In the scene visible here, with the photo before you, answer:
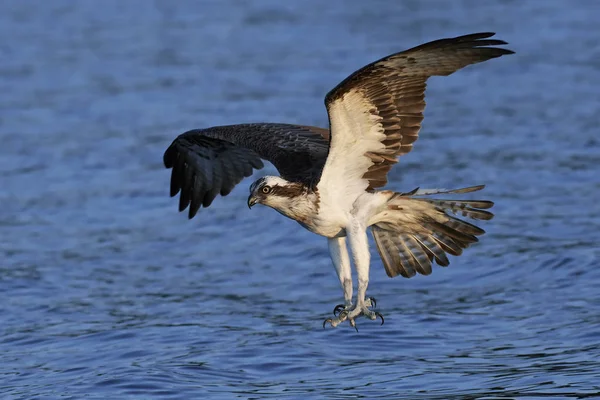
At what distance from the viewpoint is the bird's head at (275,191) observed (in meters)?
9.49

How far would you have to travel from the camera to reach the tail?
32.5 ft

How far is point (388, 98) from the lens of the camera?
934 centimetres

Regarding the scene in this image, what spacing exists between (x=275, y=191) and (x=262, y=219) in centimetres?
615

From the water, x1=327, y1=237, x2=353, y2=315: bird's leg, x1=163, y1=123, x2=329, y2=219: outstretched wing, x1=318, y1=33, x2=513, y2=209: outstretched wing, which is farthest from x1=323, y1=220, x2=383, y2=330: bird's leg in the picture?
x1=163, y1=123, x2=329, y2=219: outstretched wing

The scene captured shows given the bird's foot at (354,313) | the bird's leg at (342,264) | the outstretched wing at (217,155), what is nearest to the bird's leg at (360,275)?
the bird's foot at (354,313)

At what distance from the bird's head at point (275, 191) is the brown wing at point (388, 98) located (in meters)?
0.32

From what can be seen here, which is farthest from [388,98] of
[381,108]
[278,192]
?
[278,192]

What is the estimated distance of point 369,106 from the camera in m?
9.24

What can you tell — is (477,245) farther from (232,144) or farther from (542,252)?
(232,144)

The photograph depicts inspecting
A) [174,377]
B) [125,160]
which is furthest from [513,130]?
[174,377]

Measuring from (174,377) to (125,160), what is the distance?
23.1ft

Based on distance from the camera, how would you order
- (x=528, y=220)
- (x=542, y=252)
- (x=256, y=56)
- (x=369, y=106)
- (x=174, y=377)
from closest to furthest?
1. (x=369, y=106)
2. (x=174, y=377)
3. (x=542, y=252)
4. (x=528, y=220)
5. (x=256, y=56)

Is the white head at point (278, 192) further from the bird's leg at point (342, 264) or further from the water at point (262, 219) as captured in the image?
the water at point (262, 219)

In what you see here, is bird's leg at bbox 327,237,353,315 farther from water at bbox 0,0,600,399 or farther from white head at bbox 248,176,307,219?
water at bbox 0,0,600,399
